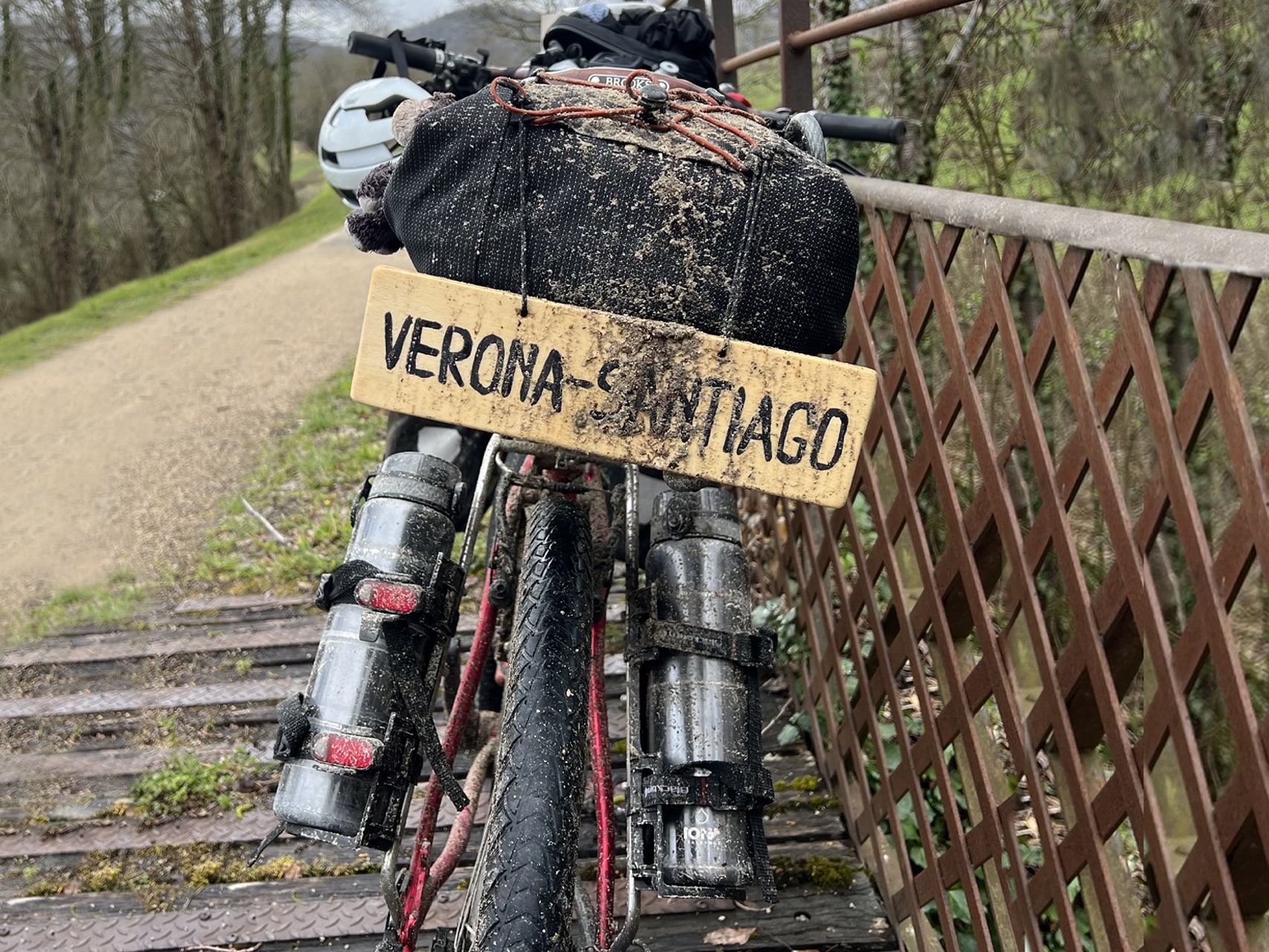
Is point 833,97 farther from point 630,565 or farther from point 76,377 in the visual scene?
point 76,377

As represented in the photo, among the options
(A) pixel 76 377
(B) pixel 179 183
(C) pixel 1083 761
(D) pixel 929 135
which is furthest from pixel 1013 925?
(B) pixel 179 183

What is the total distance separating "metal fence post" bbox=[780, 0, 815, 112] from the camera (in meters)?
2.65

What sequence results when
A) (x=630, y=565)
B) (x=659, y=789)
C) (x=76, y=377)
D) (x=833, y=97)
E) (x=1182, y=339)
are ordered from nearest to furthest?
(x=659, y=789)
(x=630, y=565)
(x=1182, y=339)
(x=833, y=97)
(x=76, y=377)

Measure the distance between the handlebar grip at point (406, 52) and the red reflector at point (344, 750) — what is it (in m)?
1.53

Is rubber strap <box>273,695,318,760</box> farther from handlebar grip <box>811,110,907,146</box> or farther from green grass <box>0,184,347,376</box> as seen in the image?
green grass <box>0,184,347,376</box>

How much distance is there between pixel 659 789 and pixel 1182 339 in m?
1.42

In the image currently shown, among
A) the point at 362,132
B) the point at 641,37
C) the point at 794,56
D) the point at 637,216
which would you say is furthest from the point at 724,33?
the point at 637,216

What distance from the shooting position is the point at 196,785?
110 inches

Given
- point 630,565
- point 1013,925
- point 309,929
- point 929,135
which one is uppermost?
point 929,135

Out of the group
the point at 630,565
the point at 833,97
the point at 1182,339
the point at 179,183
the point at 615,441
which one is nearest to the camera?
the point at 615,441

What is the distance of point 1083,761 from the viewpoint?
62.9 inches

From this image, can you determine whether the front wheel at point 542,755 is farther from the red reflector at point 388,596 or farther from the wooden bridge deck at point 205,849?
the wooden bridge deck at point 205,849

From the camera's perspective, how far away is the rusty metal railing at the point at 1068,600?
1245 mm

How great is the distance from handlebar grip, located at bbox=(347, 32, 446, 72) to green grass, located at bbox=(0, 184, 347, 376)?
5.47 meters
